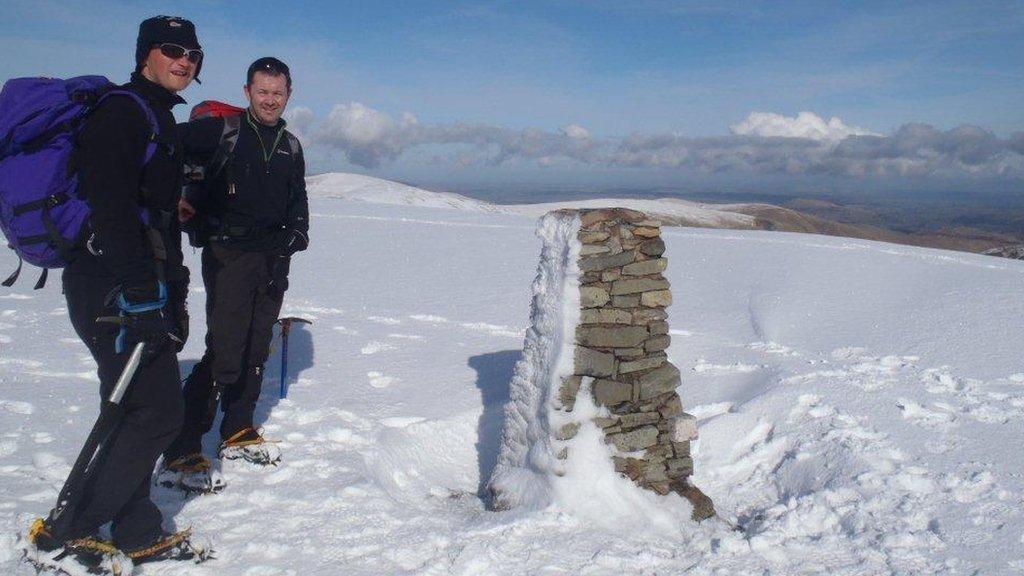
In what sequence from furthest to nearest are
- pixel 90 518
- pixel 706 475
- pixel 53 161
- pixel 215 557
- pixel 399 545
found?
1. pixel 706 475
2. pixel 399 545
3. pixel 215 557
4. pixel 90 518
5. pixel 53 161

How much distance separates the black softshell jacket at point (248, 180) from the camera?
473 cm

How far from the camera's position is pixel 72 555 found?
11.7 ft

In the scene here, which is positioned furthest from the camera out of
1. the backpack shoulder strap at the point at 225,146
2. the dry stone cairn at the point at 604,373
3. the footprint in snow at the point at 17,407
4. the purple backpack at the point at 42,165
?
the footprint in snow at the point at 17,407

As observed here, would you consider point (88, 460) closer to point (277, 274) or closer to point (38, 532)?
point (38, 532)

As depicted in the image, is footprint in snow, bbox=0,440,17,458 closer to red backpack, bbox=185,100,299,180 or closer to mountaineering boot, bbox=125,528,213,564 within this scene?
mountaineering boot, bbox=125,528,213,564

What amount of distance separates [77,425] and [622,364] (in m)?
4.74

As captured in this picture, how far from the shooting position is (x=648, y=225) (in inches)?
214

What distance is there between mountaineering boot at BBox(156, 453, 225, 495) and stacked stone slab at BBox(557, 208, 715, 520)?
103 inches

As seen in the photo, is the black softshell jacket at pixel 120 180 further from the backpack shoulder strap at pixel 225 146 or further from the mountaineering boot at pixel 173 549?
the mountaineering boot at pixel 173 549

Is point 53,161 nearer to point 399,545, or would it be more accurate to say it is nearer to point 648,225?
point 399,545

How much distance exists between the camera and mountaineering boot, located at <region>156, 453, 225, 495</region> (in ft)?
15.8

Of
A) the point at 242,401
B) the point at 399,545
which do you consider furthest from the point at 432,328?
the point at 399,545

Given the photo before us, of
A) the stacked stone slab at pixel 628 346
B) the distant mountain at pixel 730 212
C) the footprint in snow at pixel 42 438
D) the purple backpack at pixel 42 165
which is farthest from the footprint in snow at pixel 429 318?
the distant mountain at pixel 730 212

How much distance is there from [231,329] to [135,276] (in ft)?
5.70
